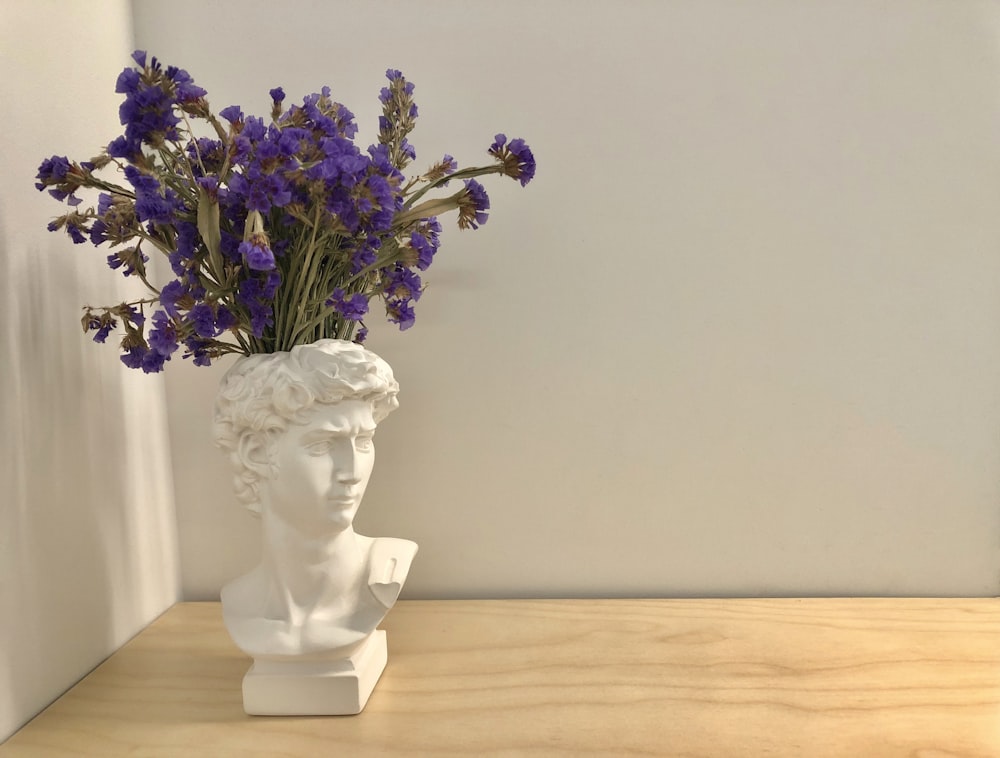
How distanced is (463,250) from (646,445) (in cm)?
42

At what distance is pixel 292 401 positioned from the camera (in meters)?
0.91

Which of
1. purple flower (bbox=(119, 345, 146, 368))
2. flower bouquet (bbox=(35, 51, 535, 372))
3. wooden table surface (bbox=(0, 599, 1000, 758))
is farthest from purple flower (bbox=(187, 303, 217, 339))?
wooden table surface (bbox=(0, 599, 1000, 758))

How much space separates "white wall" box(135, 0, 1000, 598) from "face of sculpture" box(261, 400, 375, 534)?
1.08 feet

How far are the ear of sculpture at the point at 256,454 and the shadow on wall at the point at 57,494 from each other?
25 cm

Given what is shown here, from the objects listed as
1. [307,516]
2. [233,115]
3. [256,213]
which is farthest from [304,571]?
[233,115]

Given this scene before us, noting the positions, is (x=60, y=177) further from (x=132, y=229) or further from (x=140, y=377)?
(x=140, y=377)

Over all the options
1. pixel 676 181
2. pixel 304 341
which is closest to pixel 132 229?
pixel 304 341

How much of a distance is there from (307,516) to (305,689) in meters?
0.20

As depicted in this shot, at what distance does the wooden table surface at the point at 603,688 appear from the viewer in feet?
2.84

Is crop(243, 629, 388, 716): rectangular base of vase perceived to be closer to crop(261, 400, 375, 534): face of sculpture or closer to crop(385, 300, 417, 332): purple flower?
crop(261, 400, 375, 534): face of sculpture

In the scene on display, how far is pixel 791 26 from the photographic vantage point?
1223mm

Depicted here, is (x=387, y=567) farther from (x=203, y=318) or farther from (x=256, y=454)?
(x=203, y=318)

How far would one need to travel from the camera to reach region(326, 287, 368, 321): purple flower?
37.2 inches

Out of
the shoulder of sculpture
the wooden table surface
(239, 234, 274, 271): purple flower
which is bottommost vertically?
the wooden table surface
